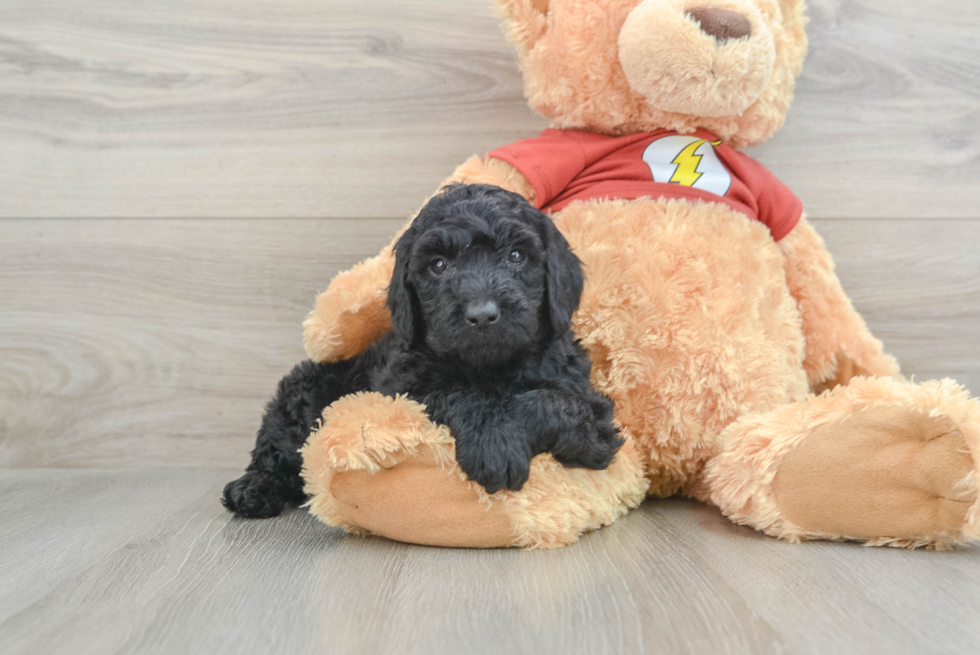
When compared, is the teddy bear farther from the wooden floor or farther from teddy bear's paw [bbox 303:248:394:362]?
the wooden floor

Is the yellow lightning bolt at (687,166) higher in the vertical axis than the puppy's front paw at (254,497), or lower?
higher

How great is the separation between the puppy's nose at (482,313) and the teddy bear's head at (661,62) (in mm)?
616

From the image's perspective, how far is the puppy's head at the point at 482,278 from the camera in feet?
3.52

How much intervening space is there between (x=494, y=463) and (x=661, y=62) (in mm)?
814

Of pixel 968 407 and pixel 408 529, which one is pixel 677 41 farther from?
pixel 408 529

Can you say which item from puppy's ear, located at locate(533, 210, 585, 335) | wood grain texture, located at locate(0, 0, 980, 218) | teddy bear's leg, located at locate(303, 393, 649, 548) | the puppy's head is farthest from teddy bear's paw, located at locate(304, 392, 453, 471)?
wood grain texture, located at locate(0, 0, 980, 218)

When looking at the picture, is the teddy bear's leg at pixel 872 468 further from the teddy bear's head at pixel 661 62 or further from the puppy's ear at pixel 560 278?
the teddy bear's head at pixel 661 62

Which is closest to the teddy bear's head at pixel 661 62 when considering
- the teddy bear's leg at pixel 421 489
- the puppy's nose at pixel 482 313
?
the puppy's nose at pixel 482 313

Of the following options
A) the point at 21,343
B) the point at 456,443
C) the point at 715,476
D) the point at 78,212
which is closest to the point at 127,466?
the point at 21,343

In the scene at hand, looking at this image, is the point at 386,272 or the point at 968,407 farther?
the point at 386,272

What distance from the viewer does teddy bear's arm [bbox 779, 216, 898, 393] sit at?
1.52 m

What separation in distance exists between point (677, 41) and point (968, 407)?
0.79 m

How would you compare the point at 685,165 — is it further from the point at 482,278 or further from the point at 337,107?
the point at 337,107

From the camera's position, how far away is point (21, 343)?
1.83 metres
